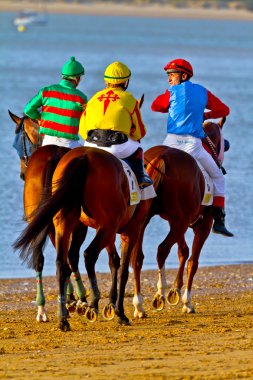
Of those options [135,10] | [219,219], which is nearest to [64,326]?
[219,219]

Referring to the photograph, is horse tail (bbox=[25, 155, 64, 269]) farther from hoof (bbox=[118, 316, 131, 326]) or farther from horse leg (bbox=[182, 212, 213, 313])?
horse leg (bbox=[182, 212, 213, 313])

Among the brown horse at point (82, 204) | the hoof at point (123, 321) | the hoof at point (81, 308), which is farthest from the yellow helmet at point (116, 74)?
the hoof at point (123, 321)

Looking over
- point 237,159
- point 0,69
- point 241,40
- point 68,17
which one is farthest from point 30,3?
point 237,159

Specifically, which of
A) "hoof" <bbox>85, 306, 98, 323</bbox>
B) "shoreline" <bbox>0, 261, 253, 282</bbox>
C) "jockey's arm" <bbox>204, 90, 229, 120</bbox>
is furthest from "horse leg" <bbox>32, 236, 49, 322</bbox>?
"shoreline" <bbox>0, 261, 253, 282</bbox>

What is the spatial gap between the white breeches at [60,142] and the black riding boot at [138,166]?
88 cm

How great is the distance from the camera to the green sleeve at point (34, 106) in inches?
492

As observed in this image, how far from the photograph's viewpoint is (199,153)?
1302cm

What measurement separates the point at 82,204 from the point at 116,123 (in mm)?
941

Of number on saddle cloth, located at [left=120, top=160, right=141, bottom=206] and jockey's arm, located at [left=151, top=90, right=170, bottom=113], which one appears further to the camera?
jockey's arm, located at [left=151, top=90, right=170, bottom=113]

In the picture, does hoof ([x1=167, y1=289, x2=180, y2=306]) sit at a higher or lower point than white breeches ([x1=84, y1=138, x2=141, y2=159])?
lower

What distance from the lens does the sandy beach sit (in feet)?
29.5

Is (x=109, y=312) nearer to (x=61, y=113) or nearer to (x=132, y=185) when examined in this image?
(x=132, y=185)

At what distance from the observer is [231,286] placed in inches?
598

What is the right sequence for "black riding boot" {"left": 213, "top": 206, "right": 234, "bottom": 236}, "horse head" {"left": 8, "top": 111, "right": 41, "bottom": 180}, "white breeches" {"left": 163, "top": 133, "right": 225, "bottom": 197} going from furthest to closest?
"black riding boot" {"left": 213, "top": 206, "right": 234, "bottom": 236} < "horse head" {"left": 8, "top": 111, "right": 41, "bottom": 180} < "white breeches" {"left": 163, "top": 133, "right": 225, "bottom": 197}
